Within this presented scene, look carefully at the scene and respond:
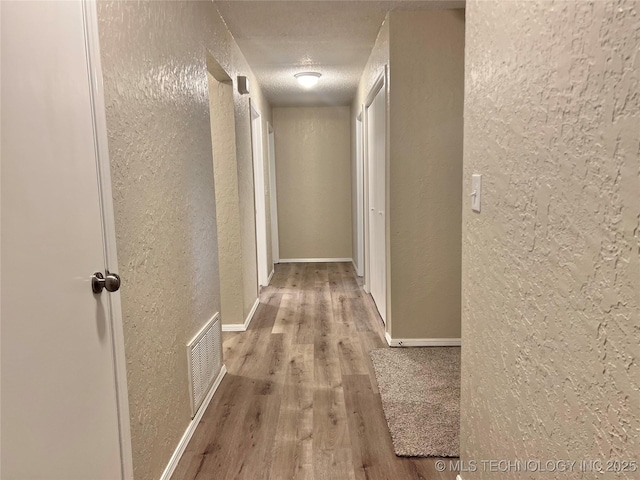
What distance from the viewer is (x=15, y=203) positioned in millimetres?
849

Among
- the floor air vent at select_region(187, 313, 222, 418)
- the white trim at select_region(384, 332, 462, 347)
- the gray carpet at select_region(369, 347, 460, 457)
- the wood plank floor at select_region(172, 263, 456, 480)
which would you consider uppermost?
the floor air vent at select_region(187, 313, 222, 418)

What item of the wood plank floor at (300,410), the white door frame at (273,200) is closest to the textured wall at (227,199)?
the wood plank floor at (300,410)

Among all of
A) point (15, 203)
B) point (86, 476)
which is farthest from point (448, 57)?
point (86, 476)

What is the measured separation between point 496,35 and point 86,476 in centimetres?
157

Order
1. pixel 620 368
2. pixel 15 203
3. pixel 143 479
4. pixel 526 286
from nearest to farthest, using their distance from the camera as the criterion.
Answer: pixel 620 368 → pixel 15 203 → pixel 526 286 → pixel 143 479

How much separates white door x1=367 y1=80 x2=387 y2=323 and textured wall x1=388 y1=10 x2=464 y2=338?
367mm

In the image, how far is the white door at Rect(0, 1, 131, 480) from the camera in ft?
2.75

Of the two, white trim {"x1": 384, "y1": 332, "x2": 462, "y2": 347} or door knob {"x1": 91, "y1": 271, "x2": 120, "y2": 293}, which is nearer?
door knob {"x1": 91, "y1": 271, "x2": 120, "y2": 293}

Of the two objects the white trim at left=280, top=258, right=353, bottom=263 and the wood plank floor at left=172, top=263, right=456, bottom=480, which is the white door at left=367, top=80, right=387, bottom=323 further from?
the white trim at left=280, top=258, right=353, bottom=263

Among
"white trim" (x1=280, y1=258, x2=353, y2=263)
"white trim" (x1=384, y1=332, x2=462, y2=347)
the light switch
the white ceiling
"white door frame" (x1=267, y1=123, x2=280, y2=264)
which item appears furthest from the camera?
"white trim" (x1=280, y1=258, x2=353, y2=263)

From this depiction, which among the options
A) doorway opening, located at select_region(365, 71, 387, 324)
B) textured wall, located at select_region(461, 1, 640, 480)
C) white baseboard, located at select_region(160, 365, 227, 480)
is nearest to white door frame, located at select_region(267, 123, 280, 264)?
doorway opening, located at select_region(365, 71, 387, 324)

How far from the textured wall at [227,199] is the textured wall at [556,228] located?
83.3 inches

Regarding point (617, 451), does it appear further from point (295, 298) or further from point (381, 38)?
point (295, 298)

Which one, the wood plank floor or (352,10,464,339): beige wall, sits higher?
(352,10,464,339): beige wall
